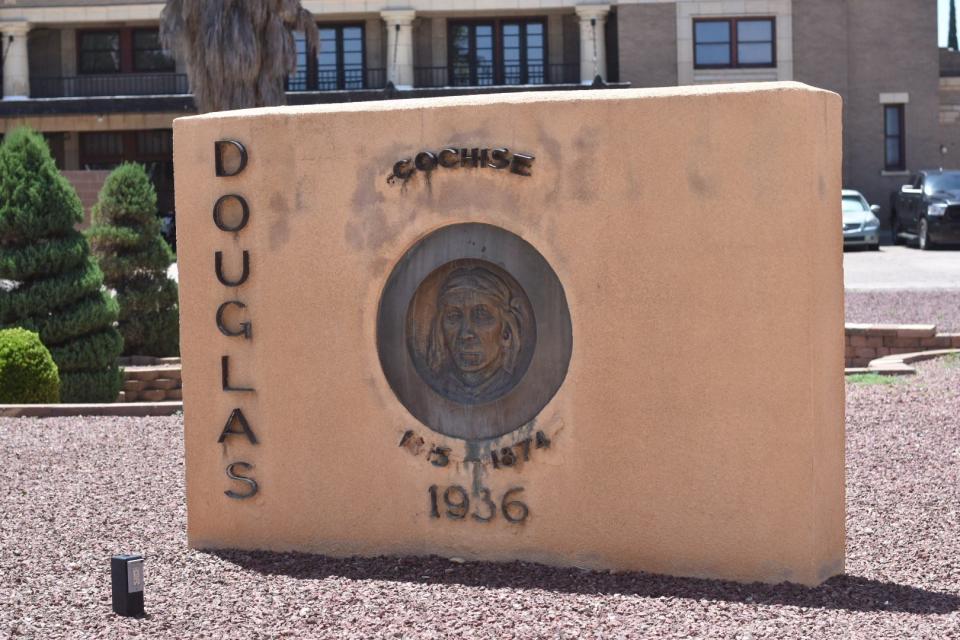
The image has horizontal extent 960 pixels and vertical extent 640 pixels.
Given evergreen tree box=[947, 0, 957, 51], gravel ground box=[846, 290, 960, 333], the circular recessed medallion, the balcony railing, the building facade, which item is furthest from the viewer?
evergreen tree box=[947, 0, 957, 51]

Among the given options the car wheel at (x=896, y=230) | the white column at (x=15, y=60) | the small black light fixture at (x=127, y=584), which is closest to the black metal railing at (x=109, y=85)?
the white column at (x=15, y=60)

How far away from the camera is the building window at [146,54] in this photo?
3981cm

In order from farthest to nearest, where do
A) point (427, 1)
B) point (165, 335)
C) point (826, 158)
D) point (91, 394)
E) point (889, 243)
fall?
1. point (427, 1)
2. point (889, 243)
3. point (165, 335)
4. point (91, 394)
5. point (826, 158)

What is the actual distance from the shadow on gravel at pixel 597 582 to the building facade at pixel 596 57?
31.6 metres

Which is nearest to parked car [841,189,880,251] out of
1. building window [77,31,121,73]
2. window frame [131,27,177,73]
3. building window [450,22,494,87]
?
building window [450,22,494,87]

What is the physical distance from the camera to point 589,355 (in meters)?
6.04

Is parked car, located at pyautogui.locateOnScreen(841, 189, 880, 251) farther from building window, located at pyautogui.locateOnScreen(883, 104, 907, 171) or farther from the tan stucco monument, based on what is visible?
the tan stucco monument

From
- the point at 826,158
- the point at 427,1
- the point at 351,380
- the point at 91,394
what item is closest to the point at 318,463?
the point at 351,380

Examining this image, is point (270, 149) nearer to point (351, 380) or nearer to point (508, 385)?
point (351, 380)

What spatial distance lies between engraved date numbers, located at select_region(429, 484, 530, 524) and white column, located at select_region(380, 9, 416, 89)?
31851 millimetres

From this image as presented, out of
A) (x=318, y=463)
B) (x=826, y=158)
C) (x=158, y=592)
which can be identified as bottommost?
(x=158, y=592)

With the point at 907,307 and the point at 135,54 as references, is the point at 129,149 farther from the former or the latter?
the point at 907,307

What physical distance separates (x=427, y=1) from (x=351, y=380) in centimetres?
3266

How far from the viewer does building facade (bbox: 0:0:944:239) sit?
125 ft
